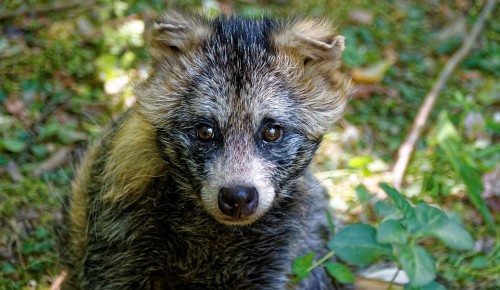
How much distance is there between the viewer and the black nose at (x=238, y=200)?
416 centimetres

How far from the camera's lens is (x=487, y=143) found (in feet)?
22.8

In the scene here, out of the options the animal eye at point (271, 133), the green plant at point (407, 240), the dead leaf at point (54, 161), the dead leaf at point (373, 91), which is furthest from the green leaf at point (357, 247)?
the dead leaf at point (373, 91)

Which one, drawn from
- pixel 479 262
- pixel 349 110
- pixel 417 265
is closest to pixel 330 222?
pixel 479 262

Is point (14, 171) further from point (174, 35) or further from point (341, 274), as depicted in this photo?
point (341, 274)

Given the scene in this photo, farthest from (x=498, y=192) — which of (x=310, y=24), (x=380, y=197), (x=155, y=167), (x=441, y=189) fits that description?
(x=155, y=167)

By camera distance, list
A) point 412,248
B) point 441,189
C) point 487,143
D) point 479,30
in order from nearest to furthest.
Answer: point 412,248 < point 441,189 < point 487,143 < point 479,30

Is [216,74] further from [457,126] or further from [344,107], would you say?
[457,126]

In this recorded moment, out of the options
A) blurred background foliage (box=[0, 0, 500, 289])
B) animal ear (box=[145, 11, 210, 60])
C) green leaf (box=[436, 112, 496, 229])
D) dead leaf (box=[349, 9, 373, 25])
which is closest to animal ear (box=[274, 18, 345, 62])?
animal ear (box=[145, 11, 210, 60])

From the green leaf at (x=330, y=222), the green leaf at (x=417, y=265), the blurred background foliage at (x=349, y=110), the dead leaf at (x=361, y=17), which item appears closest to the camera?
the green leaf at (x=417, y=265)

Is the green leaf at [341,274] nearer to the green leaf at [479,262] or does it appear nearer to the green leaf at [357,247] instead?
the green leaf at [357,247]

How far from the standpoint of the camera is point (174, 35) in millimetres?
4551

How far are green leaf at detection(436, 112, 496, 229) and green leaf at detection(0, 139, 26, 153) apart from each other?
3328 mm

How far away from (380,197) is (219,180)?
2573mm

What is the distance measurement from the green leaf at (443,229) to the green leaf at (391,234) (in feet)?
0.37
